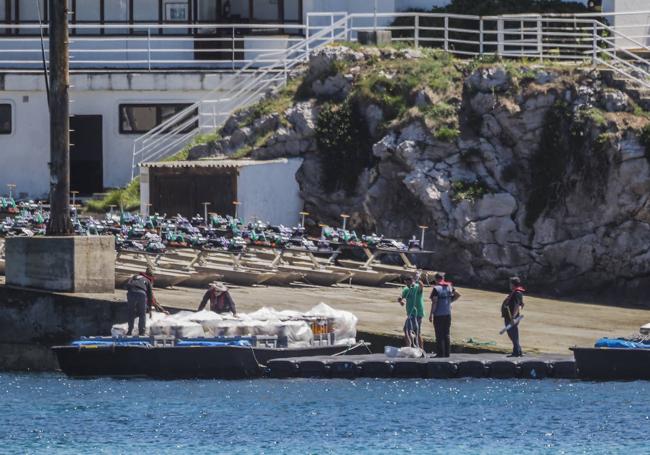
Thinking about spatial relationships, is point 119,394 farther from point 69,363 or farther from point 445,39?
point 445,39

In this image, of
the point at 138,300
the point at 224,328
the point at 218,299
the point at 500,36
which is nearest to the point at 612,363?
the point at 224,328

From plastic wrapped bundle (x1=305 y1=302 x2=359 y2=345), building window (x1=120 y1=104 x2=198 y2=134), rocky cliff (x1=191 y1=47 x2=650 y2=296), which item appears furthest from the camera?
building window (x1=120 y1=104 x2=198 y2=134)

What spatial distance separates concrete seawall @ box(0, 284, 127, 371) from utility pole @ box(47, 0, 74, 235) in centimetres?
163

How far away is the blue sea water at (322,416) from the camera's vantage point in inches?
1662

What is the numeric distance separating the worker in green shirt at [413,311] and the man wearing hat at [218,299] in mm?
3627

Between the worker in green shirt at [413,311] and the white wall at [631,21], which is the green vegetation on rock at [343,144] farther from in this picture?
the worker in green shirt at [413,311]

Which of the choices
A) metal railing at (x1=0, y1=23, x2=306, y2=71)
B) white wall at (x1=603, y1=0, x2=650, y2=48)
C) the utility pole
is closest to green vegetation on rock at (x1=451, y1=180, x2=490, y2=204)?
white wall at (x1=603, y1=0, x2=650, y2=48)

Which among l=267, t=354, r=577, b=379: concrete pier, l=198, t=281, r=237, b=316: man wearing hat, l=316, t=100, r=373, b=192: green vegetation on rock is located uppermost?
l=316, t=100, r=373, b=192: green vegetation on rock

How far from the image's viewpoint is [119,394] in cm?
4662

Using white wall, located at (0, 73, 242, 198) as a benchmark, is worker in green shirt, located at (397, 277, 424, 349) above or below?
below

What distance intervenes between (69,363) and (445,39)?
59.9 feet

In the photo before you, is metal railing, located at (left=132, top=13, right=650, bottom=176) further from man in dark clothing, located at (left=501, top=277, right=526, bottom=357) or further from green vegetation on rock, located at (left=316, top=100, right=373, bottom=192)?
man in dark clothing, located at (left=501, top=277, right=526, bottom=357)

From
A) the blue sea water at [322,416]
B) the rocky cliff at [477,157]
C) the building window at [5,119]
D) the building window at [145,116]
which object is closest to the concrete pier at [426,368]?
the blue sea water at [322,416]

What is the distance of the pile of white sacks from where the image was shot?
48094mm
